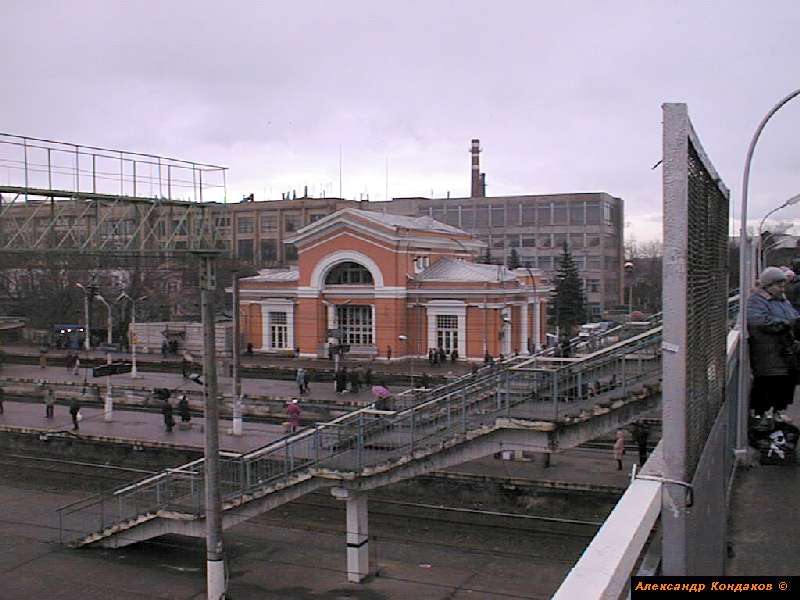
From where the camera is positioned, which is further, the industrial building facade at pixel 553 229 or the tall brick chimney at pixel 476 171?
the tall brick chimney at pixel 476 171

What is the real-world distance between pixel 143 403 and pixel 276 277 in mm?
15555

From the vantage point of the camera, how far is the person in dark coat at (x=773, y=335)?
5.72 metres

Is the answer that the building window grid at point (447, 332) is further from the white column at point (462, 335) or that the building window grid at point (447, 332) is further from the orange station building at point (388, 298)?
the white column at point (462, 335)

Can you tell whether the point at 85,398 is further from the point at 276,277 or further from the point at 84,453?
the point at 276,277

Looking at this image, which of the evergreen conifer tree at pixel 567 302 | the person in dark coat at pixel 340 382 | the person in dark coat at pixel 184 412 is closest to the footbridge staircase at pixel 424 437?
the person in dark coat at pixel 184 412

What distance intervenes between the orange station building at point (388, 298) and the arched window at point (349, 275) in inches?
2.0

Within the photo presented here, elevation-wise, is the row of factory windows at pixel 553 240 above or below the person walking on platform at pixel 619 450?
above

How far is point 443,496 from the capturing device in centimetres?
1816

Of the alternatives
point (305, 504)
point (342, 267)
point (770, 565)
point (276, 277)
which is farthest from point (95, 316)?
point (770, 565)

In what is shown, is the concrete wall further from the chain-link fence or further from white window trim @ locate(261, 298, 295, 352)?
the chain-link fence

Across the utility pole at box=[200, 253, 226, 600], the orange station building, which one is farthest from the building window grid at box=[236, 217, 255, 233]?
the utility pole at box=[200, 253, 226, 600]

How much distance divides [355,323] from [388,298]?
9.10 ft

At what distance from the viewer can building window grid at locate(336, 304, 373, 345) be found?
1612 inches

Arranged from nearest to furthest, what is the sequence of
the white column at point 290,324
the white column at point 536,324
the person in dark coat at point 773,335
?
the person in dark coat at point 773,335
the white column at point 536,324
the white column at point 290,324
